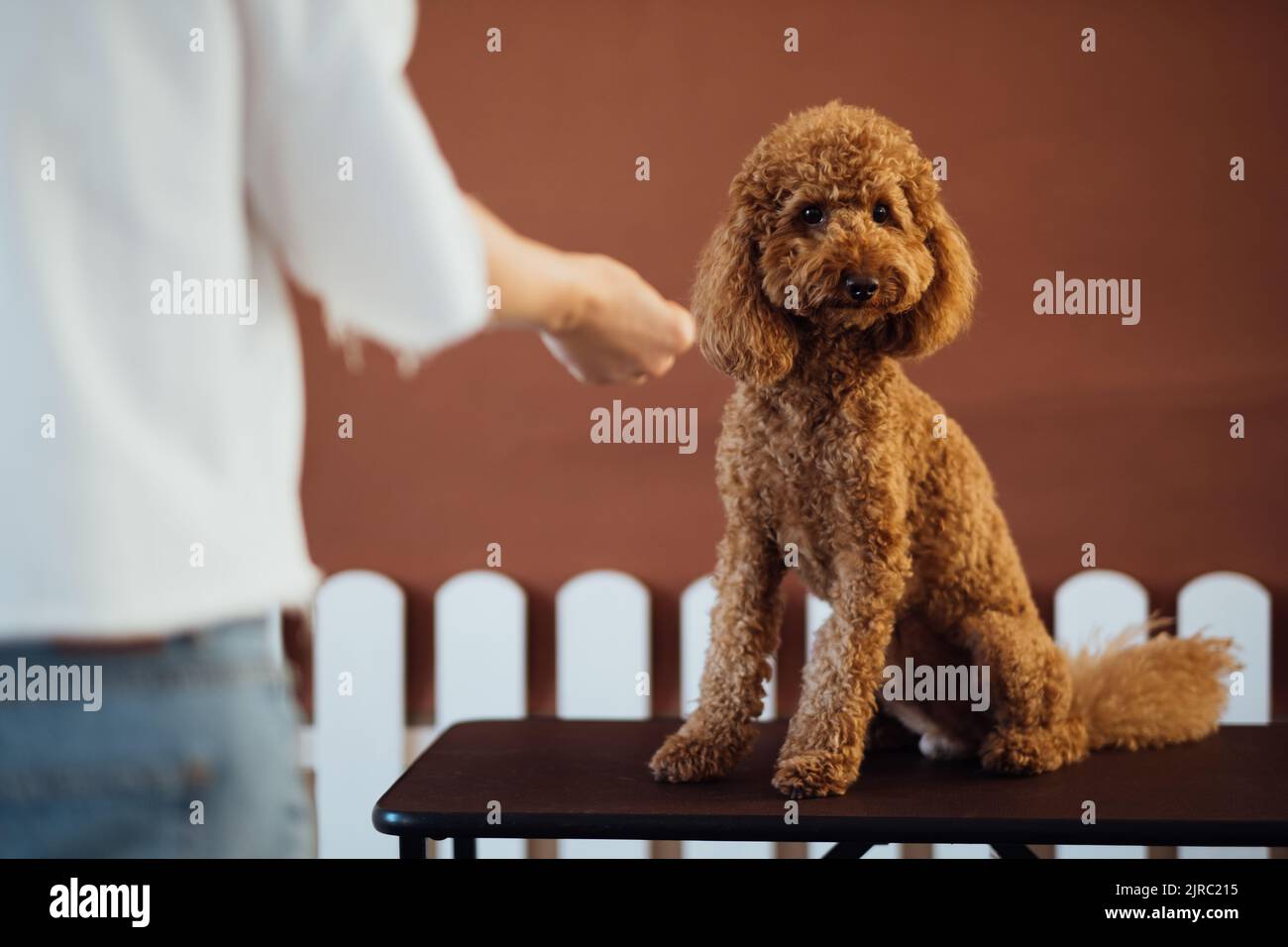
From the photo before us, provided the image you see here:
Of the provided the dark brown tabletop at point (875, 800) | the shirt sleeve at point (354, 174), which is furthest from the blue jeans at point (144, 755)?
the dark brown tabletop at point (875, 800)

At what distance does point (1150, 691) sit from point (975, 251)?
0.95 meters

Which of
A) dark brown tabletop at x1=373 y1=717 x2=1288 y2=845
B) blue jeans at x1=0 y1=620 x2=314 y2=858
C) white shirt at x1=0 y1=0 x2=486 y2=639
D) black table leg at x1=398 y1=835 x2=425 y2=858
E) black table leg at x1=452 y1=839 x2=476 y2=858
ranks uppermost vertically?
white shirt at x1=0 y1=0 x2=486 y2=639

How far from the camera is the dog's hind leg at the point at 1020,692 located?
53.7 inches

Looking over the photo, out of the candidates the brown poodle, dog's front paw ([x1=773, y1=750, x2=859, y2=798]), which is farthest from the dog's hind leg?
dog's front paw ([x1=773, y1=750, x2=859, y2=798])

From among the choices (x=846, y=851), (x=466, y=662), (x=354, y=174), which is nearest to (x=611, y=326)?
(x=354, y=174)

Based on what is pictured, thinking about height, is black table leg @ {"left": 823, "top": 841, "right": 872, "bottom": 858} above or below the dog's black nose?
below

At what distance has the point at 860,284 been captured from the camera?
1179 mm

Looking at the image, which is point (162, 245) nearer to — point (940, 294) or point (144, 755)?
point (144, 755)

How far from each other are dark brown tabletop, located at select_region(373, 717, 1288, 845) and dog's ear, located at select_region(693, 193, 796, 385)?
47 cm

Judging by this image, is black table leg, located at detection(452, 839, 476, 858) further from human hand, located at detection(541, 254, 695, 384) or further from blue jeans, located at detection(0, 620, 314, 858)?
blue jeans, located at detection(0, 620, 314, 858)

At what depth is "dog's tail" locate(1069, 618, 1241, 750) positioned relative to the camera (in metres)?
1.50
